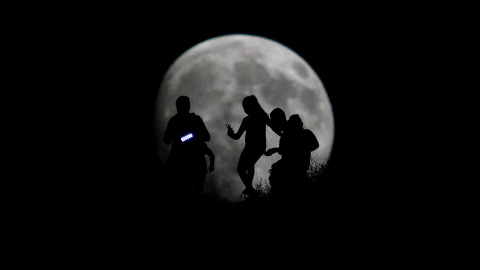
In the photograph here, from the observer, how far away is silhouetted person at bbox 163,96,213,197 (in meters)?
5.25

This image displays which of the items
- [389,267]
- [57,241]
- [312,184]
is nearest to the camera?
[389,267]

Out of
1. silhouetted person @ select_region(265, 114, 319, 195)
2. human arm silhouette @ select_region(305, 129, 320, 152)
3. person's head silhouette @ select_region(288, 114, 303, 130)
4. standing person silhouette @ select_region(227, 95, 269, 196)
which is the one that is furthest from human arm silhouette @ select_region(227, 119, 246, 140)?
human arm silhouette @ select_region(305, 129, 320, 152)

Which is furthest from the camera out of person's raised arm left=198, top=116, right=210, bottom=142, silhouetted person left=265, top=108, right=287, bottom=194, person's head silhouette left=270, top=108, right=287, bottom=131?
person's head silhouette left=270, top=108, right=287, bottom=131

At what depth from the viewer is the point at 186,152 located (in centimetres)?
528

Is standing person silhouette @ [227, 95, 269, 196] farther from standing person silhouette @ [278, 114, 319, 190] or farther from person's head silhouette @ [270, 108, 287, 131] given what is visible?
standing person silhouette @ [278, 114, 319, 190]

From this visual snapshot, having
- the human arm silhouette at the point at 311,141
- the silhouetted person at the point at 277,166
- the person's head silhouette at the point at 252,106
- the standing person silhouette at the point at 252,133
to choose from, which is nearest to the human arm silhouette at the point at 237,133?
the standing person silhouette at the point at 252,133

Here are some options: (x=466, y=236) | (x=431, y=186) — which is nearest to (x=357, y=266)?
(x=466, y=236)

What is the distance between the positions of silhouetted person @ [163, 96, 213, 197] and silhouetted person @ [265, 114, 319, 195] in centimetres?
121

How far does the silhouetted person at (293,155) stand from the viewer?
5496 mm

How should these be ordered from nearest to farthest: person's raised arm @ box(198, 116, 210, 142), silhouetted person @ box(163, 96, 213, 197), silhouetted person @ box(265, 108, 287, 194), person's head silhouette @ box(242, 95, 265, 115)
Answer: silhouetted person @ box(163, 96, 213, 197) → person's raised arm @ box(198, 116, 210, 142) → silhouetted person @ box(265, 108, 287, 194) → person's head silhouette @ box(242, 95, 265, 115)

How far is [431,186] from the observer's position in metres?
5.39

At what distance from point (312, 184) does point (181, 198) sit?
7.13 feet

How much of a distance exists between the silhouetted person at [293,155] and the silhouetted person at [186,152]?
3.96 feet

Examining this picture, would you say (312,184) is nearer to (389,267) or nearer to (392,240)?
(392,240)
